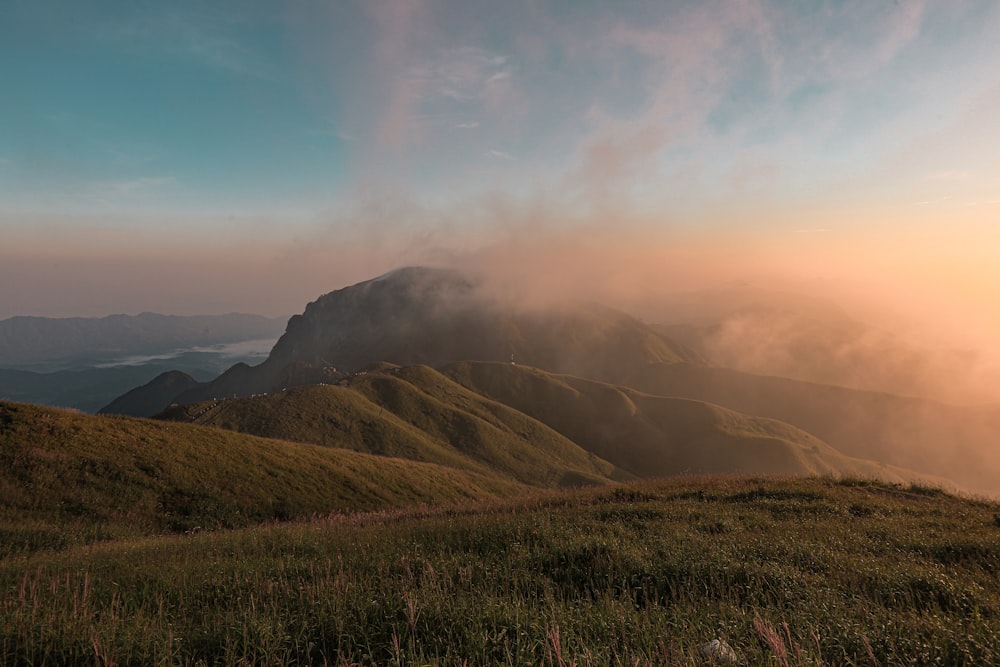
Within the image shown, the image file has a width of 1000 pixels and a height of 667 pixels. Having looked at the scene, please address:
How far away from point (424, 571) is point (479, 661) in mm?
3113

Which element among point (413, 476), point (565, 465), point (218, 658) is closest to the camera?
point (218, 658)

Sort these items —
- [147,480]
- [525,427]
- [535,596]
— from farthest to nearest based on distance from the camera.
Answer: [525,427] < [147,480] < [535,596]

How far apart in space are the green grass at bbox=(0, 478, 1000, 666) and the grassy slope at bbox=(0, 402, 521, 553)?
32.9 ft

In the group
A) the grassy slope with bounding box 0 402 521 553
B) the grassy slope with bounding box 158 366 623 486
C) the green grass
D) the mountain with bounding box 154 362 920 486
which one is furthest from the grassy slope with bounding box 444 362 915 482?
the green grass

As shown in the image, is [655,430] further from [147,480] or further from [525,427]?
[147,480]

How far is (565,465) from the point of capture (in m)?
116

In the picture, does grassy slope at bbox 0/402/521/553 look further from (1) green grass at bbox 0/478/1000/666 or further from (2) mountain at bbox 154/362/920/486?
(2) mountain at bbox 154/362/920/486

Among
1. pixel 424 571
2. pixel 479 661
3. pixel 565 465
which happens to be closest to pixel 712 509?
pixel 424 571

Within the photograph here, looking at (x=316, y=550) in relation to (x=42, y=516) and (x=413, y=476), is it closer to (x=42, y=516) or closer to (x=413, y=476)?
(x=42, y=516)

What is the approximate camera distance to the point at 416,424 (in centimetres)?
10812

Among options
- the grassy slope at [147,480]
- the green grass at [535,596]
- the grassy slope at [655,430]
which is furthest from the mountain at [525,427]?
the grassy slope at [147,480]

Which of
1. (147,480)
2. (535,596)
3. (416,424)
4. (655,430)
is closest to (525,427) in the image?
(416,424)

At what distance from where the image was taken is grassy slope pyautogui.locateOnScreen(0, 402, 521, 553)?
792 inches

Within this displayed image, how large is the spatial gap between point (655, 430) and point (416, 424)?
329 ft
